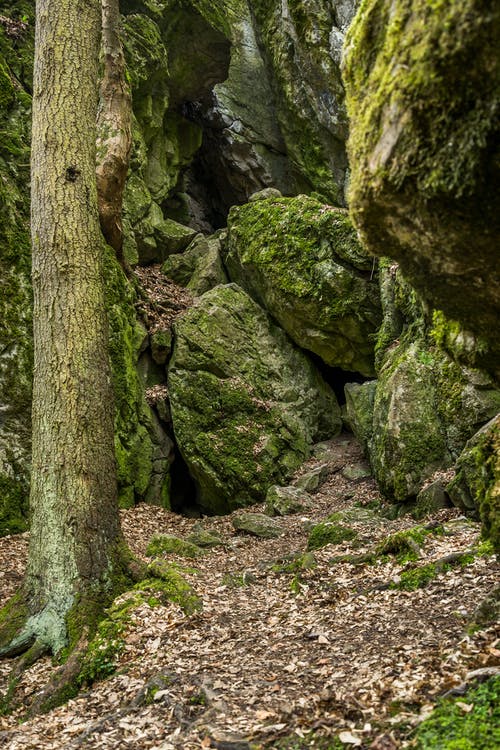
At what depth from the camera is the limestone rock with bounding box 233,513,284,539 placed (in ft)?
27.5

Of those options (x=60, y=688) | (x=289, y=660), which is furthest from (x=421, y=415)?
(x=60, y=688)

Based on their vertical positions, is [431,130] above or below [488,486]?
above

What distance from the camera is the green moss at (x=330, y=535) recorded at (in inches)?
266

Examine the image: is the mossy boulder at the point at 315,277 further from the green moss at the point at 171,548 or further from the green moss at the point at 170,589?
the green moss at the point at 170,589

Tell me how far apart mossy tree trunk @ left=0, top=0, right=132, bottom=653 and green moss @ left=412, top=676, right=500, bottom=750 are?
134 inches

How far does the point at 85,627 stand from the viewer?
460cm

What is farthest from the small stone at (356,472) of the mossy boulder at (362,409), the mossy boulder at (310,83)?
the mossy boulder at (310,83)

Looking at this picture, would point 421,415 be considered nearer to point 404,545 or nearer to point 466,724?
point 404,545

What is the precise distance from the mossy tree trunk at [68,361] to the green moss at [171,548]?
1946 mm

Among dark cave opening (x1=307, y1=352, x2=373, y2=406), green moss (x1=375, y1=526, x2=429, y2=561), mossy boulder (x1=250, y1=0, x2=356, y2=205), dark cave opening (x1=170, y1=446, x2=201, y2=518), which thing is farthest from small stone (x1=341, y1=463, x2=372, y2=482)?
mossy boulder (x1=250, y1=0, x2=356, y2=205)

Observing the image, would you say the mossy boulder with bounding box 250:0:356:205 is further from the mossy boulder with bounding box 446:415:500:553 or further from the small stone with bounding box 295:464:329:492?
the mossy boulder with bounding box 446:415:500:553

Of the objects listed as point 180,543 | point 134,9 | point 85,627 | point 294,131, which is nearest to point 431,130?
point 85,627

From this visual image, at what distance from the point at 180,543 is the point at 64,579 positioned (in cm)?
270

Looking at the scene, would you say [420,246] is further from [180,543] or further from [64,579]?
[180,543]
